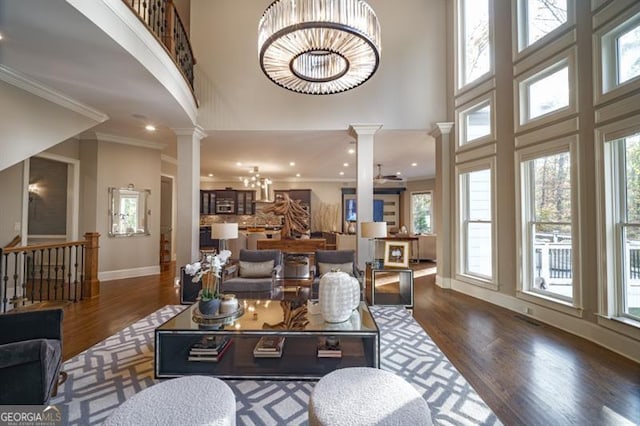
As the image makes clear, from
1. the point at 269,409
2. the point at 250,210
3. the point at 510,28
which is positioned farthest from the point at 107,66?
the point at 250,210

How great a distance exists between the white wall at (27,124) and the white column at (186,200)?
4.89 ft

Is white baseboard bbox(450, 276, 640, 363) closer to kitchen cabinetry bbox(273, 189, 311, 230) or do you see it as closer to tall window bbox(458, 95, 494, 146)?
tall window bbox(458, 95, 494, 146)

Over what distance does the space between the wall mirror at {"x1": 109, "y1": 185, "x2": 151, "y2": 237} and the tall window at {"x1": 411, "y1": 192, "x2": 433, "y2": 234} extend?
8.80 meters

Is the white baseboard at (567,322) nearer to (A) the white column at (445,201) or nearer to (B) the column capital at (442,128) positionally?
(A) the white column at (445,201)

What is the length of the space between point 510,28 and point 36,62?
6069 millimetres

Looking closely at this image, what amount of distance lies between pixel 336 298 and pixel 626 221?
10.4ft

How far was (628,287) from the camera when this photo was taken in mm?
2869

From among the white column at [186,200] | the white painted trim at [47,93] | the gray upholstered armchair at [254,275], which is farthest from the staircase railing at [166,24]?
the gray upholstered armchair at [254,275]

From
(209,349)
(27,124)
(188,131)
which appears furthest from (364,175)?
(27,124)

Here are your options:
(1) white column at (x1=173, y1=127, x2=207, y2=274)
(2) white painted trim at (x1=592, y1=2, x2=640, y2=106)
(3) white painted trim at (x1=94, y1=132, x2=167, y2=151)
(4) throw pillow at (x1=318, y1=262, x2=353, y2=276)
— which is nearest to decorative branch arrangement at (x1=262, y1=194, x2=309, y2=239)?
(3) white painted trim at (x1=94, y1=132, x2=167, y2=151)

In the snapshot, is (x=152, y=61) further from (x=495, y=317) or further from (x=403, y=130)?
(x=495, y=317)

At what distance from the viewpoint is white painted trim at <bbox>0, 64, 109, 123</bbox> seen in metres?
3.23

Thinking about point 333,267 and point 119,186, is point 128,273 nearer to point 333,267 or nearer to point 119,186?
point 119,186

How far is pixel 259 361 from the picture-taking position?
2.35 m
